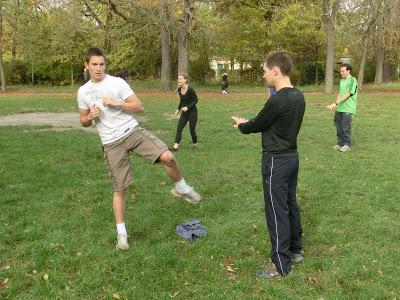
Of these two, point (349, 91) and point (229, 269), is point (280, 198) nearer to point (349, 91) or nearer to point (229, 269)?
point (229, 269)

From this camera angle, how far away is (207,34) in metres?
27.5

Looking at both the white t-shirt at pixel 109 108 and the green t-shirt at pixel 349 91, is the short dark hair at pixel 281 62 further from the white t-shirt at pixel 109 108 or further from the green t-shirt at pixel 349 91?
the green t-shirt at pixel 349 91

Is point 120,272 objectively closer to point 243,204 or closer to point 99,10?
point 243,204

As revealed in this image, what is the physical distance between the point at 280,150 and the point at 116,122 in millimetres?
1710

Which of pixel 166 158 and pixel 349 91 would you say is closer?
pixel 166 158

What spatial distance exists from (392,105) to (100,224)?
17.5m

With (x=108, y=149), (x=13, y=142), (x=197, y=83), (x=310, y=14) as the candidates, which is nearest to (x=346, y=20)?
(x=310, y=14)

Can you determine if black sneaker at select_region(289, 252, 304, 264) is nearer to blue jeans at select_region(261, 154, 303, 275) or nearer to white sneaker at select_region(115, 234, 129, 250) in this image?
blue jeans at select_region(261, 154, 303, 275)

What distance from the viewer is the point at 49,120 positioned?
15.6m

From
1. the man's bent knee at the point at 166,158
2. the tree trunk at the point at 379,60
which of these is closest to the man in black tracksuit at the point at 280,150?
the man's bent knee at the point at 166,158

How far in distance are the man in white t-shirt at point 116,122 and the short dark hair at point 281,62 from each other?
1423 mm

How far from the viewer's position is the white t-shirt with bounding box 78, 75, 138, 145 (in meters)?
4.70

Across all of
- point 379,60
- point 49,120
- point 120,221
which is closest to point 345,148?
point 120,221

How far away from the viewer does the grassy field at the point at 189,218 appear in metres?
4.31
